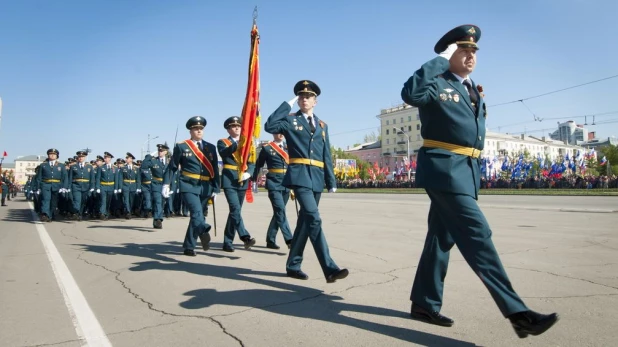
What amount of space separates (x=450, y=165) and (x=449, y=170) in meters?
0.04

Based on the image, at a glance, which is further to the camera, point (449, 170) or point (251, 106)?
point (251, 106)

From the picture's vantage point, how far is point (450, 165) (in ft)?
10.8

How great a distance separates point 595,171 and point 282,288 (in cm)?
7444

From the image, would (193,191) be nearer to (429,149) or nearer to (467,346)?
(429,149)

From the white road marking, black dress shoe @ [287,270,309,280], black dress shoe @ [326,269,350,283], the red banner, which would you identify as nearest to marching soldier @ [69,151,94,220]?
the white road marking

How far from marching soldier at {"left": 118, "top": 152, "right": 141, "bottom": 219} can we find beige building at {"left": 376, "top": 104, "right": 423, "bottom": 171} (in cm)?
9347

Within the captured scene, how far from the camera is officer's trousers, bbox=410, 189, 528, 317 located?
2.94 metres

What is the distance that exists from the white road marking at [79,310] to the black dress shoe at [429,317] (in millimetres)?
2263

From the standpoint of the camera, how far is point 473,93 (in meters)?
3.53

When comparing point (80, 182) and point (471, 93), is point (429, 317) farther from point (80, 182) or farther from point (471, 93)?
point (80, 182)

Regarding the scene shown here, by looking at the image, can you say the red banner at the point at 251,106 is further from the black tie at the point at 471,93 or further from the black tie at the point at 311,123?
the black tie at the point at 471,93

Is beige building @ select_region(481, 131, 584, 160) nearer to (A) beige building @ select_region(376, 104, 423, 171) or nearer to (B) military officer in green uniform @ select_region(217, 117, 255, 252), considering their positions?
(A) beige building @ select_region(376, 104, 423, 171)

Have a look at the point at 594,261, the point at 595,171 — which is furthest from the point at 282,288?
the point at 595,171

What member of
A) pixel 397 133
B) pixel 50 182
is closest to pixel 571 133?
pixel 397 133
